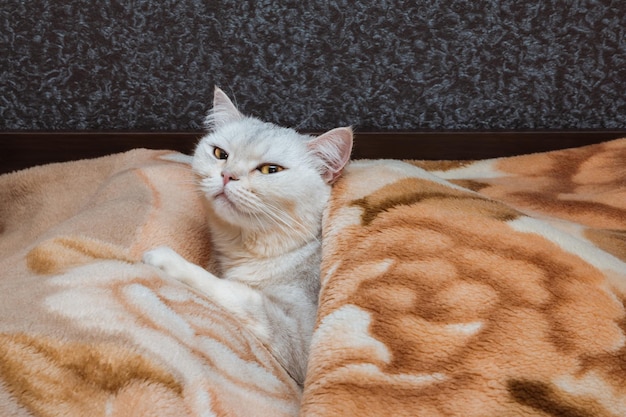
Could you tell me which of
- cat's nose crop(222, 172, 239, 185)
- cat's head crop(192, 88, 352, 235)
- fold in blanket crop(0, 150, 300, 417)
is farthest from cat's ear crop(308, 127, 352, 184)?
fold in blanket crop(0, 150, 300, 417)

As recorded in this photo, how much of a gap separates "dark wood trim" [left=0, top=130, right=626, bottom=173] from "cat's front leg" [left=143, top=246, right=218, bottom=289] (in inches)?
24.6

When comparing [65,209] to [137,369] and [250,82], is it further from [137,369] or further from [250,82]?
[137,369]

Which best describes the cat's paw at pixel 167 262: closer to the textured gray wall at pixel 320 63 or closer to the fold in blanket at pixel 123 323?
the fold in blanket at pixel 123 323

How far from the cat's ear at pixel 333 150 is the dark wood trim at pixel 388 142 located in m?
0.48

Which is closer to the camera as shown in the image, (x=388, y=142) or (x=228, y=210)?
(x=228, y=210)

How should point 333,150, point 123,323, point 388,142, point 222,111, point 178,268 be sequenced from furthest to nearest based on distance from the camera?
point 388,142 < point 222,111 < point 333,150 < point 178,268 < point 123,323

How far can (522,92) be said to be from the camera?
1751 millimetres

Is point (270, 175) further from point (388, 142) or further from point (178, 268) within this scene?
point (388, 142)

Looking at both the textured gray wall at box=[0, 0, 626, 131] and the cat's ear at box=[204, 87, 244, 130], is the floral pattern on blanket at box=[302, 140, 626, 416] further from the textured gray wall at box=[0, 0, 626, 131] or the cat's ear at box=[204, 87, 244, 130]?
the textured gray wall at box=[0, 0, 626, 131]

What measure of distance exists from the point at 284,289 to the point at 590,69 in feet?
3.59

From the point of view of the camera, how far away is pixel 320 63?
1721 mm

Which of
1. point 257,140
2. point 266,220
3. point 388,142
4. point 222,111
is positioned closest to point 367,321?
point 266,220

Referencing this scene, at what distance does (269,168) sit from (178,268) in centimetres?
26

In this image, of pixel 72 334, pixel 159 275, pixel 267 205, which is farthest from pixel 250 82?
pixel 72 334
